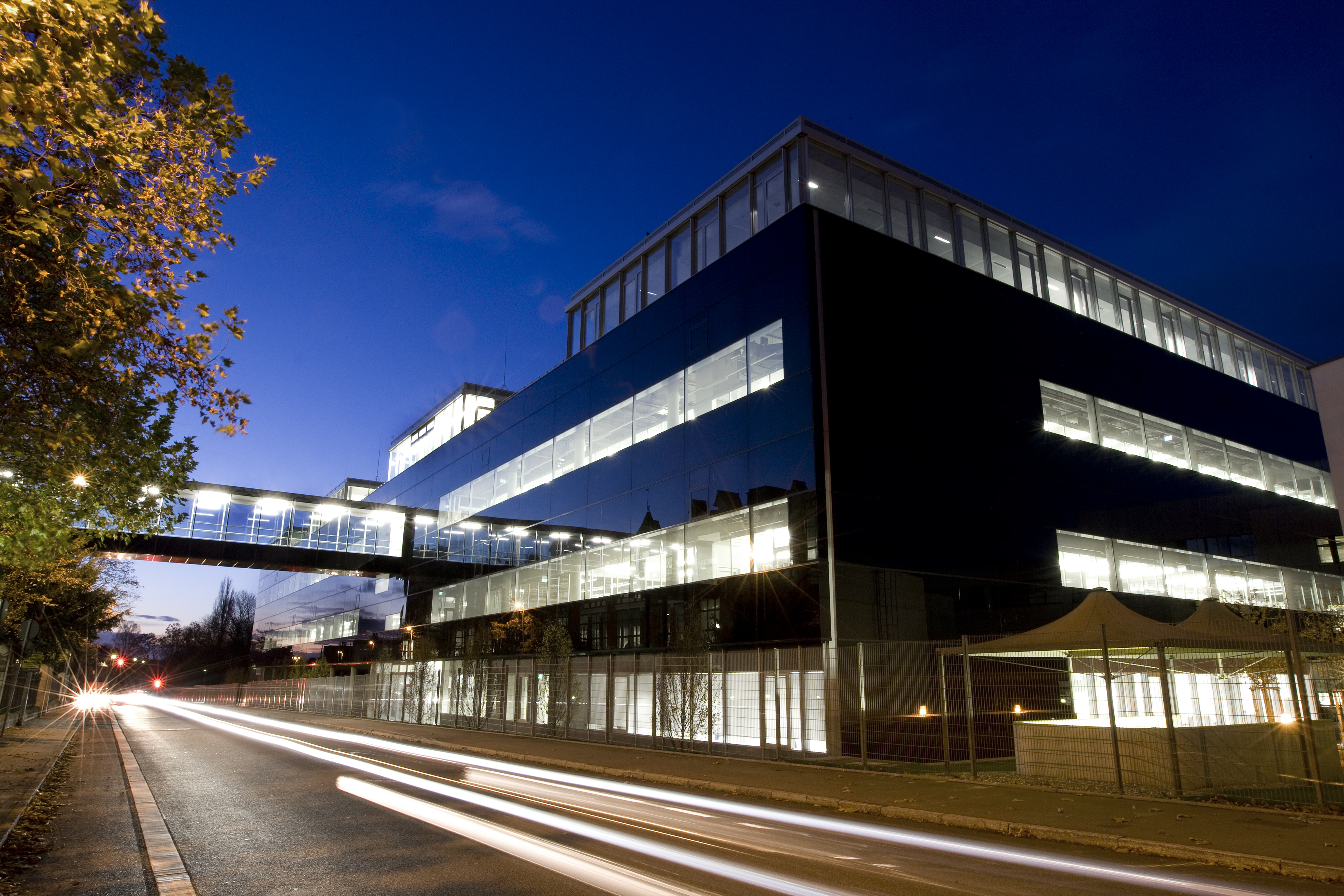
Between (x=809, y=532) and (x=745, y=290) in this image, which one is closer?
(x=809, y=532)

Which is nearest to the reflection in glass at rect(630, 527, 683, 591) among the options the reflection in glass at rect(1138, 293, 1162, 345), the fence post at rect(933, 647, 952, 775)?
the fence post at rect(933, 647, 952, 775)

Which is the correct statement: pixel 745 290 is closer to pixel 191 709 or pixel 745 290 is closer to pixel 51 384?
pixel 51 384

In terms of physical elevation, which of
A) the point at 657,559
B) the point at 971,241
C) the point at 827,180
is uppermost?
the point at 827,180

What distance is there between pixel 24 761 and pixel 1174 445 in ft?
116

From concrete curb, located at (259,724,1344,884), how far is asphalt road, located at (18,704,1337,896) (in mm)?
270

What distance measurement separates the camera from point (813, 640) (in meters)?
20.9

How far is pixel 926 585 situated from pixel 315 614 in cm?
5305

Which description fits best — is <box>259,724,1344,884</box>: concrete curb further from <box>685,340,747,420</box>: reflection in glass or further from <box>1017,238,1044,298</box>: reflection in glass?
<box>1017,238,1044,298</box>: reflection in glass

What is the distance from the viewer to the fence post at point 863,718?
17.7 m

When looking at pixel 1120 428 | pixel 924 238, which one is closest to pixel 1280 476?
pixel 1120 428

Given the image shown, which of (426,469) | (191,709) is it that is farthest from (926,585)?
(191,709)

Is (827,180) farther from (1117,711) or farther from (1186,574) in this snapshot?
(1186,574)

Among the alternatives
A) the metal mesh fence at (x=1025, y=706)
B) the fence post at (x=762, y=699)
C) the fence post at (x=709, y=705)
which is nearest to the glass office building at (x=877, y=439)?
the fence post at (x=709, y=705)

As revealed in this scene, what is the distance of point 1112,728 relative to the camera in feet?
45.5
